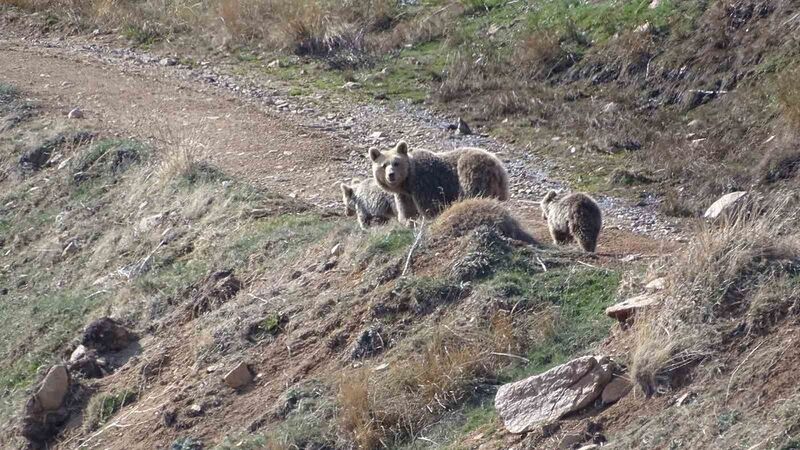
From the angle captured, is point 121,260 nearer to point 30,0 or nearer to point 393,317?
point 393,317

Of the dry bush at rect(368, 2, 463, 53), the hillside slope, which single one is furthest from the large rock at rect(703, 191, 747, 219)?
the dry bush at rect(368, 2, 463, 53)

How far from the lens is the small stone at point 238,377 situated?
29.3 feet

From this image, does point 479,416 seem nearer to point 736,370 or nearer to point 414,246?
point 736,370

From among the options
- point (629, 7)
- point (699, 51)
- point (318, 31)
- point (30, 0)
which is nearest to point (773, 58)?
point (699, 51)

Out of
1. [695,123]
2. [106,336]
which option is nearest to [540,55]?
[695,123]

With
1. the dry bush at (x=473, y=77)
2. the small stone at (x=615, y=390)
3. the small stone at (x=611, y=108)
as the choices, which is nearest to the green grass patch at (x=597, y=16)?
the dry bush at (x=473, y=77)

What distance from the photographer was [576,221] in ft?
35.0

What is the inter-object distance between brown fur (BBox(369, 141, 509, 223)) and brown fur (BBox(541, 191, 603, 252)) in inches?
23.6

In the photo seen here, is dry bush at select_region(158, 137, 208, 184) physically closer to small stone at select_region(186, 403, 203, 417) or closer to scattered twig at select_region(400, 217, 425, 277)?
scattered twig at select_region(400, 217, 425, 277)

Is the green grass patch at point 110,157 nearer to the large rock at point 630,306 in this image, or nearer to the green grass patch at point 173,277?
the green grass patch at point 173,277

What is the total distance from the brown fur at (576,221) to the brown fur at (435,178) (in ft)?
1.96

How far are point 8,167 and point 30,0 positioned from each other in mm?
7895

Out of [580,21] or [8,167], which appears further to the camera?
[580,21]

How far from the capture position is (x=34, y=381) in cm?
1052
